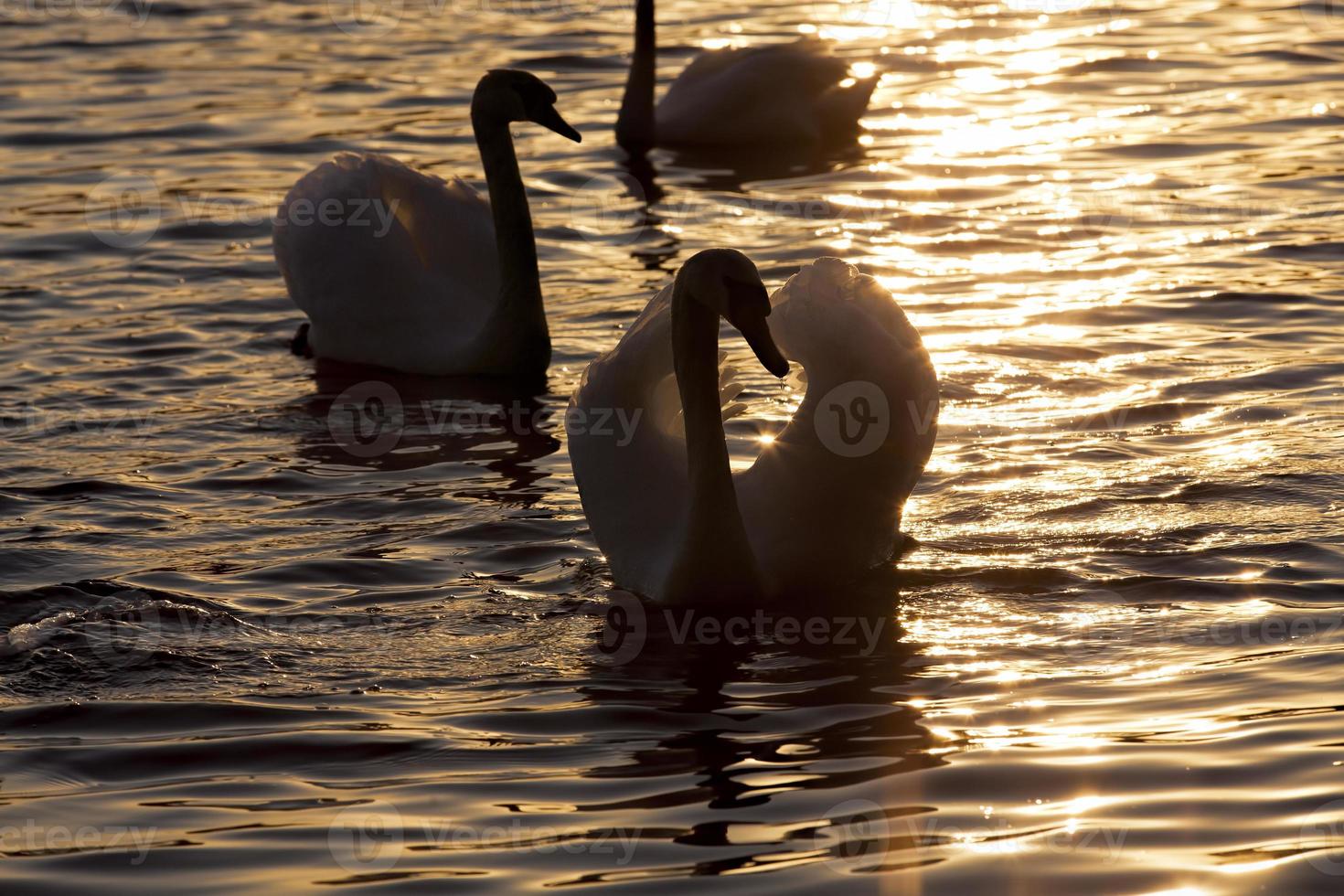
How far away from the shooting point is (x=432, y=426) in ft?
30.4

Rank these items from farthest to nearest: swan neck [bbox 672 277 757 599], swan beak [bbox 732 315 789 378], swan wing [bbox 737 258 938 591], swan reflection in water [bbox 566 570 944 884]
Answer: swan wing [bbox 737 258 938 591]
swan neck [bbox 672 277 757 599]
swan beak [bbox 732 315 789 378]
swan reflection in water [bbox 566 570 944 884]

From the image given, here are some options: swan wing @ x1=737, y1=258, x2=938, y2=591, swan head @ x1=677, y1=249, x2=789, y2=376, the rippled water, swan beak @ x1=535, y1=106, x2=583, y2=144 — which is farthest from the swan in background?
swan head @ x1=677, y1=249, x2=789, y2=376

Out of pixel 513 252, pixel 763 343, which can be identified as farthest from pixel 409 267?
pixel 763 343

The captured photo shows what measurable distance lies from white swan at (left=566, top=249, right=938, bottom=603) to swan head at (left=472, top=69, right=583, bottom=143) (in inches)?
125

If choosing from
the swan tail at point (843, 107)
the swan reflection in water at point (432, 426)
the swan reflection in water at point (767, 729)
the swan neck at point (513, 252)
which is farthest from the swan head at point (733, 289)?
the swan tail at point (843, 107)

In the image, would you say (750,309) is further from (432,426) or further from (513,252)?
(513,252)

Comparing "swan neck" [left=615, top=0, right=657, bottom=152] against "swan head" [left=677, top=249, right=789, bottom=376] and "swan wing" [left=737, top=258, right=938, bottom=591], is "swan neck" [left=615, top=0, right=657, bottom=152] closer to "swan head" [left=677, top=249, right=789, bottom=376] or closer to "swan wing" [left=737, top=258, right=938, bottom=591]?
"swan wing" [left=737, top=258, right=938, bottom=591]

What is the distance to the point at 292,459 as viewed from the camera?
8.70m

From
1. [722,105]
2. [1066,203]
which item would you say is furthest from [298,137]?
[1066,203]

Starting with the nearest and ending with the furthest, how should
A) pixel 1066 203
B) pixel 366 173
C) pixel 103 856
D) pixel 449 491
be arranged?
pixel 103 856 < pixel 449 491 < pixel 366 173 < pixel 1066 203

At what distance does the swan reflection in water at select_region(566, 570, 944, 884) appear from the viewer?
199 inches

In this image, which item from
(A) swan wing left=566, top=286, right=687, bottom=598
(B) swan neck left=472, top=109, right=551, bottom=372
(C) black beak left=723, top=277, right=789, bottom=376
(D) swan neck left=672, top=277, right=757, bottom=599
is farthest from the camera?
(B) swan neck left=472, top=109, right=551, bottom=372

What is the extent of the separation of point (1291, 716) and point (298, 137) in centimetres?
1037

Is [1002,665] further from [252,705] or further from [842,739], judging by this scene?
[252,705]
